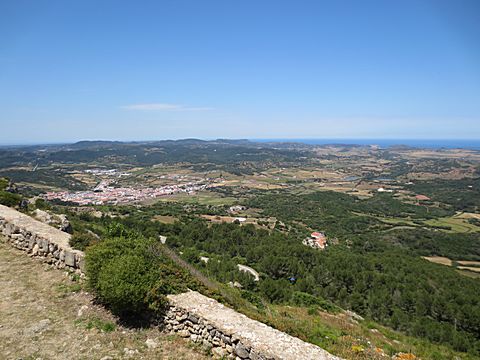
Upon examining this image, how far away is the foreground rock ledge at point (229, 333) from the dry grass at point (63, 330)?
1.24 ft

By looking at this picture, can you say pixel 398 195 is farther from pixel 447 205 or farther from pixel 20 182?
pixel 20 182

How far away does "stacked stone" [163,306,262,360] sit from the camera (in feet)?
20.0

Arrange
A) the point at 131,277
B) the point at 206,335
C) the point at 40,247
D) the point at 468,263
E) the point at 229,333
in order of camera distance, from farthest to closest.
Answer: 1. the point at 468,263
2. the point at 40,247
3. the point at 131,277
4. the point at 206,335
5. the point at 229,333

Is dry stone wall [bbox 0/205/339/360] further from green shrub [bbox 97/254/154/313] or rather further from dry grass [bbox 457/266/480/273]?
dry grass [bbox 457/266/480/273]

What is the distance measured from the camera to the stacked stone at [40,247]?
9289 mm

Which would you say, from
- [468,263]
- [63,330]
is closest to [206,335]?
[63,330]

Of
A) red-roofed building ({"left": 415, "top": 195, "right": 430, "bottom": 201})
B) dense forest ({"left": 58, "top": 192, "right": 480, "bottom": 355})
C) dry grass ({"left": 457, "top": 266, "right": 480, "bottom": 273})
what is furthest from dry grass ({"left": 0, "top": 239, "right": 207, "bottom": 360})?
red-roofed building ({"left": 415, "top": 195, "right": 430, "bottom": 201})

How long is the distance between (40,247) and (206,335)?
7.30 m

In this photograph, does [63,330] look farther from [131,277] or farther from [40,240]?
[40,240]

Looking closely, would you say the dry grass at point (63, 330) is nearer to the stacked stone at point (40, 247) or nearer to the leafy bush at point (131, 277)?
the leafy bush at point (131, 277)

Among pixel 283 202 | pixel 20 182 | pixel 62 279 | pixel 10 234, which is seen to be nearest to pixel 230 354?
pixel 62 279

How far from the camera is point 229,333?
20.6ft

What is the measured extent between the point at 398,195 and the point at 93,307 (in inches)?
5079

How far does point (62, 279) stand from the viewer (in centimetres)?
903
